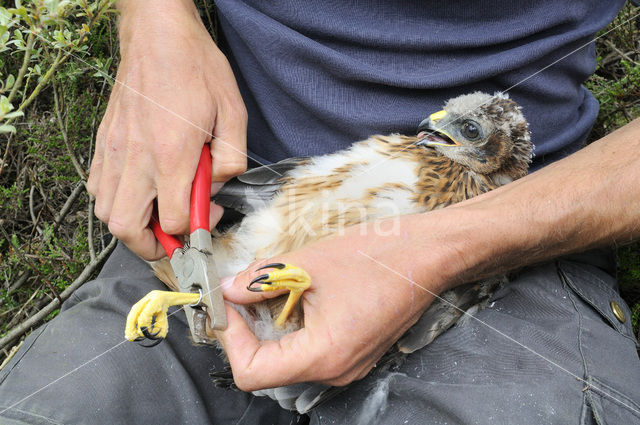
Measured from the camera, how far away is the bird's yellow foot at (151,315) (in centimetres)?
133

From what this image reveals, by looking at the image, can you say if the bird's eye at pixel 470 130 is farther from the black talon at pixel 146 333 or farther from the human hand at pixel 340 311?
the black talon at pixel 146 333

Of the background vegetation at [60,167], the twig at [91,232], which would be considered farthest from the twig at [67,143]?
the twig at [91,232]

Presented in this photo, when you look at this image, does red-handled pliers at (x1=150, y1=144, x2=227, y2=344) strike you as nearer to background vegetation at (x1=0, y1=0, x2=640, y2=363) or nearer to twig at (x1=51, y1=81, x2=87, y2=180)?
background vegetation at (x1=0, y1=0, x2=640, y2=363)

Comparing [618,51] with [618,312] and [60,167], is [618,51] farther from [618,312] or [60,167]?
[60,167]

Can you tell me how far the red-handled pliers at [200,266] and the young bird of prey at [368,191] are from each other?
7.7 inches

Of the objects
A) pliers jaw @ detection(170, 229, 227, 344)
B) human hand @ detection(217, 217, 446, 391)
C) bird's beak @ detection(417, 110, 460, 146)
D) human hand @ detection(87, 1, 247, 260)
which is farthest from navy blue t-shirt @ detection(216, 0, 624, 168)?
pliers jaw @ detection(170, 229, 227, 344)

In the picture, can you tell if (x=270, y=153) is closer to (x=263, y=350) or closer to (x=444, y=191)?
(x=444, y=191)

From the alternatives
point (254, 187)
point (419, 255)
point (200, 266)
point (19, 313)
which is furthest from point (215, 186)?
point (19, 313)

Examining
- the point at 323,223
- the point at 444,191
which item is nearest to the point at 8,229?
the point at 323,223

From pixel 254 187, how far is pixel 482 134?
3.12 feet

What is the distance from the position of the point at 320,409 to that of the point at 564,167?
3.70 feet

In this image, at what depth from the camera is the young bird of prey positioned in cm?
176

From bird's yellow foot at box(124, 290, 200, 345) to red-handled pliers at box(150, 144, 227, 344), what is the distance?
0.20 feet

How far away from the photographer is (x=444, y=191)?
6.55 feet
